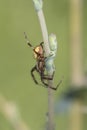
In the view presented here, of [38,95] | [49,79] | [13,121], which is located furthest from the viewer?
[38,95]

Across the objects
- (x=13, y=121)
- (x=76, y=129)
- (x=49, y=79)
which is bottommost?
(x=76, y=129)

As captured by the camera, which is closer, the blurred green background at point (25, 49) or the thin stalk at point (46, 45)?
the thin stalk at point (46, 45)

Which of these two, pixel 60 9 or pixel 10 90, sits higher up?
pixel 60 9

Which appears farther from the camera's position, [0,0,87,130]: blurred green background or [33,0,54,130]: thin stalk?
[0,0,87,130]: blurred green background

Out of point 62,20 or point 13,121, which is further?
point 62,20

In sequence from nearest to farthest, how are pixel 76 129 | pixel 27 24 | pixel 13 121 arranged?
pixel 13 121, pixel 76 129, pixel 27 24

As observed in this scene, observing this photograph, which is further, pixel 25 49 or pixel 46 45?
pixel 25 49

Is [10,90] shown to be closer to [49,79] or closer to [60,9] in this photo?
[60,9]

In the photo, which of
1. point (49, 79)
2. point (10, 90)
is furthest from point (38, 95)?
point (49, 79)
